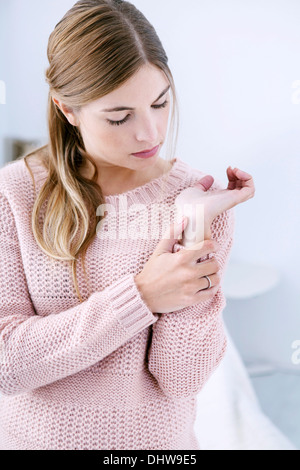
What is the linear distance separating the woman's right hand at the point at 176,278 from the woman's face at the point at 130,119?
0.49 feet

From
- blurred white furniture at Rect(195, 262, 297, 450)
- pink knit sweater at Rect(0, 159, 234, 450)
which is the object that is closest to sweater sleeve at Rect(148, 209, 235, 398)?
pink knit sweater at Rect(0, 159, 234, 450)

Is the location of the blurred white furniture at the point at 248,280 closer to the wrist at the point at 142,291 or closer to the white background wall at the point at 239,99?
the white background wall at the point at 239,99

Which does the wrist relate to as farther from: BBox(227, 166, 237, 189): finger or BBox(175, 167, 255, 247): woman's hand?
BBox(227, 166, 237, 189): finger

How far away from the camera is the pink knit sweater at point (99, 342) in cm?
73

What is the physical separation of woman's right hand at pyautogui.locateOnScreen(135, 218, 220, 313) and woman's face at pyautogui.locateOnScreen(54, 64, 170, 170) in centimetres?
A: 15

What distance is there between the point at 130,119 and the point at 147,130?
0.03 m

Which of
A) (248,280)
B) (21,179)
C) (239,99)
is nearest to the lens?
(21,179)

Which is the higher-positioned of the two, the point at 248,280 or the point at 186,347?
the point at 186,347

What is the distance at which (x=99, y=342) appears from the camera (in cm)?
73

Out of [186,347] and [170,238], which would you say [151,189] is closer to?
[170,238]

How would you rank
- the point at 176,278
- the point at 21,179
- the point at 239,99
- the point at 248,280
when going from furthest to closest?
the point at 248,280 < the point at 239,99 < the point at 21,179 < the point at 176,278

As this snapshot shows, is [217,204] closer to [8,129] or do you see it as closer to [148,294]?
[148,294]

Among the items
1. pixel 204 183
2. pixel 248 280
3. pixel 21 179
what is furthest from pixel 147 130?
pixel 248 280

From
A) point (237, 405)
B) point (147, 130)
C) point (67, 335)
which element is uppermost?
point (147, 130)
